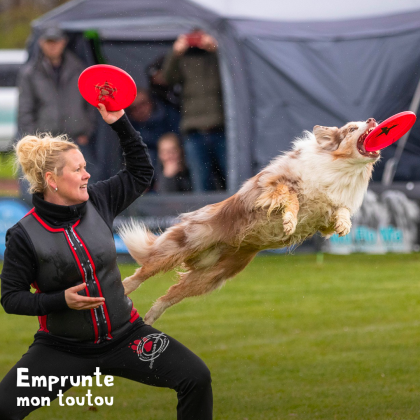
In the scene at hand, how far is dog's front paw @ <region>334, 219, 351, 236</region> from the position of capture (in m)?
4.13

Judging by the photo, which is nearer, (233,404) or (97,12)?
(233,404)

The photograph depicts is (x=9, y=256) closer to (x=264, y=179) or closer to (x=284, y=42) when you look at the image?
(x=264, y=179)

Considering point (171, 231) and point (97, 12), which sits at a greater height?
point (97, 12)

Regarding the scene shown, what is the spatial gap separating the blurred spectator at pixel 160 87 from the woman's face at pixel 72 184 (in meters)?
8.12

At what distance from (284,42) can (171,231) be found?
6807 millimetres

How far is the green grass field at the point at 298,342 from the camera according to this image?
5234 millimetres

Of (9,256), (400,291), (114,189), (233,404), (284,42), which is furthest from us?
(284,42)

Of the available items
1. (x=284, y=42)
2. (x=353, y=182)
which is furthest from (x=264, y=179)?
(x=284, y=42)

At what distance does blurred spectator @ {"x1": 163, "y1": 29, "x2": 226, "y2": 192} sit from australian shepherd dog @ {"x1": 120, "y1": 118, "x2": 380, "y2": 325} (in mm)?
5698

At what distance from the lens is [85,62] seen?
11.4m

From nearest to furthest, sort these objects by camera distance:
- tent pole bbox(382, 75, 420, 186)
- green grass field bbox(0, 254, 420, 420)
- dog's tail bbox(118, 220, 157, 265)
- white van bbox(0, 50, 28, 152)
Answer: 1. dog's tail bbox(118, 220, 157, 265)
2. green grass field bbox(0, 254, 420, 420)
3. tent pole bbox(382, 75, 420, 186)
4. white van bbox(0, 50, 28, 152)

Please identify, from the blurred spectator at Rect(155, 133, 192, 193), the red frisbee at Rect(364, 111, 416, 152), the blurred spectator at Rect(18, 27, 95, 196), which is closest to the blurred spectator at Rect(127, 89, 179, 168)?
the blurred spectator at Rect(155, 133, 192, 193)

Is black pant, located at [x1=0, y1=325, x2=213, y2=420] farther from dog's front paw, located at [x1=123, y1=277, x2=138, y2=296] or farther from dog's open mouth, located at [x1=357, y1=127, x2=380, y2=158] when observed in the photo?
dog's open mouth, located at [x1=357, y1=127, x2=380, y2=158]

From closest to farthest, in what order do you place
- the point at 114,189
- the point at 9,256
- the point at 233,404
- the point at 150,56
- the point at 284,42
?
1. the point at 9,256
2. the point at 114,189
3. the point at 233,404
4. the point at 284,42
5. the point at 150,56
